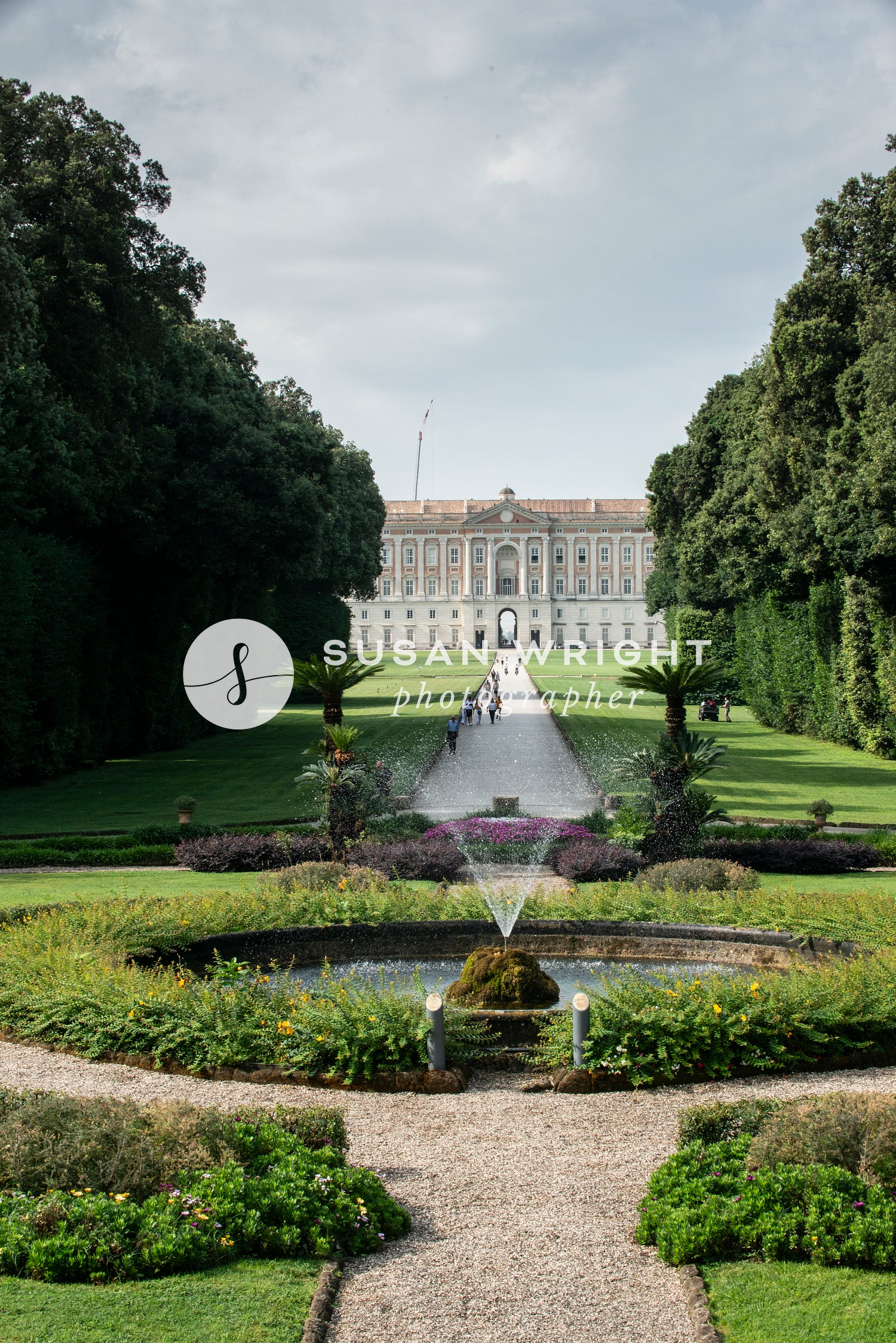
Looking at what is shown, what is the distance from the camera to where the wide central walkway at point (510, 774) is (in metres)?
18.3

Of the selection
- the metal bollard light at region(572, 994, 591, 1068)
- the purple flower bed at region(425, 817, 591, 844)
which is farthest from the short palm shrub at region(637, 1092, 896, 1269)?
the purple flower bed at region(425, 817, 591, 844)

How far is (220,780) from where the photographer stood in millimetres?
22828

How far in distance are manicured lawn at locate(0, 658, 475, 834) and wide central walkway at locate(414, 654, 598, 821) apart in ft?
2.50

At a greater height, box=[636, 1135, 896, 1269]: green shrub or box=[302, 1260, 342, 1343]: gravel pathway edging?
box=[636, 1135, 896, 1269]: green shrub

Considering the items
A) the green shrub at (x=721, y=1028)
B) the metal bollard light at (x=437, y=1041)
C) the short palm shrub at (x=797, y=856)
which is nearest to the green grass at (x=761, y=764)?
the short palm shrub at (x=797, y=856)

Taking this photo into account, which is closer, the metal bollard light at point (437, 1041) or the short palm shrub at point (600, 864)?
the metal bollard light at point (437, 1041)

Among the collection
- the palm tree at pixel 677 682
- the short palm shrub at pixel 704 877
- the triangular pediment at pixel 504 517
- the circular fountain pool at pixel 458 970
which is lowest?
the circular fountain pool at pixel 458 970

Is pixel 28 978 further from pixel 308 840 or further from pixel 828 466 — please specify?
pixel 828 466

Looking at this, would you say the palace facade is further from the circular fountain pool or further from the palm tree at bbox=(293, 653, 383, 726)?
the circular fountain pool

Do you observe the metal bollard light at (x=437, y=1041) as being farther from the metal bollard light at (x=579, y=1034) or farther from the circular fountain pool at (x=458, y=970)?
the circular fountain pool at (x=458, y=970)

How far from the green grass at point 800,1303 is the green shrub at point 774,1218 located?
0.07 meters

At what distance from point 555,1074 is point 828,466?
19241 millimetres

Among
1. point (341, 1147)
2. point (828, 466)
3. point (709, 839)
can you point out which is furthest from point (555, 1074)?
point (828, 466)

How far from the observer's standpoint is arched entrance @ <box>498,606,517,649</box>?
341ft
